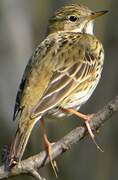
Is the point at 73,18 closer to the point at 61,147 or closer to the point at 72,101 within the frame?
the point at 72,101

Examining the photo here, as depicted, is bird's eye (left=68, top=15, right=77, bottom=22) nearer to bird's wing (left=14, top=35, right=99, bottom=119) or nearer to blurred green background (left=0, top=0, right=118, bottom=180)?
bird's wing (left=14, top=35, right=99, bottom=119)

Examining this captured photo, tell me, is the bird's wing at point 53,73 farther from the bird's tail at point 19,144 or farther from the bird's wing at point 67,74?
the bird's tail at point 19,144

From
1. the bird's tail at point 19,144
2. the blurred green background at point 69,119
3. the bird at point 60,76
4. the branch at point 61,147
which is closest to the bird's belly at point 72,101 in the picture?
the bird at point 60,76

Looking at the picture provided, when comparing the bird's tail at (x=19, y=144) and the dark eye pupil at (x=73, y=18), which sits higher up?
the dark eye pupil at (x=73, y=18)

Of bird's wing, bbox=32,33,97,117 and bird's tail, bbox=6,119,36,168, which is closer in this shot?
bird's tail, bbox=6,119,36,168

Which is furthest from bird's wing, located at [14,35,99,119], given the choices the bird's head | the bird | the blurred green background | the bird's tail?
the blurred green background

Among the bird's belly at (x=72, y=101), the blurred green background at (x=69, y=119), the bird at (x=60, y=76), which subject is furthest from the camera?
the blurred green background at (x=69, y=119)

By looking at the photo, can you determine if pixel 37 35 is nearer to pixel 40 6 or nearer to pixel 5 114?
pixel 40 6
